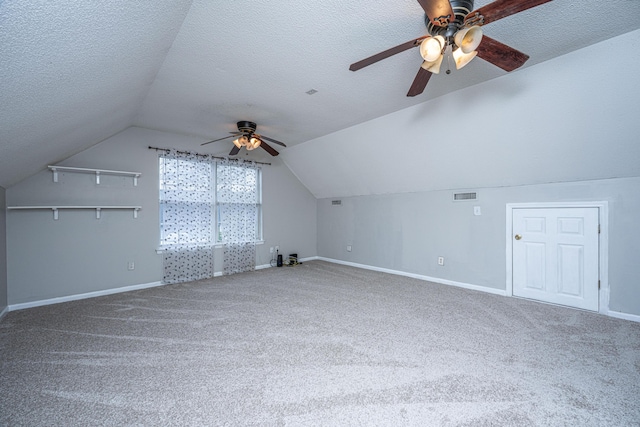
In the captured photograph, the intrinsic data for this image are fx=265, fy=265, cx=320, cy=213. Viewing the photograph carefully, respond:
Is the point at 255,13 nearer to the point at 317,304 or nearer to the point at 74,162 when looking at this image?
the point at 317,304

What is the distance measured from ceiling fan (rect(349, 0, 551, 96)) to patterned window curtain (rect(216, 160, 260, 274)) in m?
3.95

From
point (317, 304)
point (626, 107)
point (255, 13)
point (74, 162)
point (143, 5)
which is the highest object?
point (255, 13)

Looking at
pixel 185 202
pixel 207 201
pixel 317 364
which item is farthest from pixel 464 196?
pixel 185 202

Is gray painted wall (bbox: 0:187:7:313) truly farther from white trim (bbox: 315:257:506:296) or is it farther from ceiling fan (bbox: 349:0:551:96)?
white trim (bbox: 315:257:506:296)

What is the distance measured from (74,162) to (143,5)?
3.44 metres

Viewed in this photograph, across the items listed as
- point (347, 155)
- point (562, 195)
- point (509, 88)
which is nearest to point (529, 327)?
point (562, 195)

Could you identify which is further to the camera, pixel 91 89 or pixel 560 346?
pixel 560 346

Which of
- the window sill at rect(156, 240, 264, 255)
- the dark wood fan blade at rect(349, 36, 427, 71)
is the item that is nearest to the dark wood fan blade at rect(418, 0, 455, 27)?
the dark wood fan blade at rect(349, 36, 427, 71)

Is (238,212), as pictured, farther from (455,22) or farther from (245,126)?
(455,22)

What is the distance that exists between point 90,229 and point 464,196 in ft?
18.9

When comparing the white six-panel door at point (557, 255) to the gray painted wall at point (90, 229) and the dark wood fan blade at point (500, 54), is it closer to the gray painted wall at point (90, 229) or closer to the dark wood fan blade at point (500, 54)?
the dark wood fan blade at point (500, 54)

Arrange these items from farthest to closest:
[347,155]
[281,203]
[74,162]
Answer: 1. [281,203]
2. [347,155]
3. [74,162]

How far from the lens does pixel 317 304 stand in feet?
11.8

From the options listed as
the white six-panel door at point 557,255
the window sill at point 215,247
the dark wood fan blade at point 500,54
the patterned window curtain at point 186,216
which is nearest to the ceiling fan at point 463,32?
the dark wood fan blade at point 500,54
